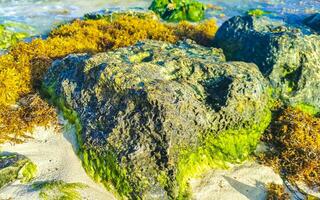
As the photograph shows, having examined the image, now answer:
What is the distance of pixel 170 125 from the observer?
5352mm

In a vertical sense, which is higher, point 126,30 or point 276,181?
point 126,30

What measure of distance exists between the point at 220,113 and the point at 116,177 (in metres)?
1.80

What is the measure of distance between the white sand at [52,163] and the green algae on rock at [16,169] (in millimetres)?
79

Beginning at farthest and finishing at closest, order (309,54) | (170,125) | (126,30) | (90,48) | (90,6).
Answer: (90,6), (126,30), (90,48), (309,54), (170,125)

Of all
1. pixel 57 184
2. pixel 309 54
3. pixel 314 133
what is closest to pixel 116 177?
Answer: pixel 57 184

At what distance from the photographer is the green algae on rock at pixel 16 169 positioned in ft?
18.0

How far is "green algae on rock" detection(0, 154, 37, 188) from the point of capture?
18.0 ft

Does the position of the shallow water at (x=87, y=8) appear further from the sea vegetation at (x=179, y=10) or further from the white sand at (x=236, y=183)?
the white sand at (x=236, y=183)

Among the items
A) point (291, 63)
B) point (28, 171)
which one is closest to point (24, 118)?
point (28, 171)

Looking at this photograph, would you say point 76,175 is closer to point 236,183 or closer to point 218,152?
point 218,152

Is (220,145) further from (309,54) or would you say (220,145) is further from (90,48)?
(90,48)

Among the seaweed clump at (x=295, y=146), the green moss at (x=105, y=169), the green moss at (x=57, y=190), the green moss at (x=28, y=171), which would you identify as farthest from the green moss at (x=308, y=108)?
the green moss at (x=28, y=171)

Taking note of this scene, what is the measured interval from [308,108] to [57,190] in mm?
5070

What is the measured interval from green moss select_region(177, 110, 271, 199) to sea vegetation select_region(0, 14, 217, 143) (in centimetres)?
255
